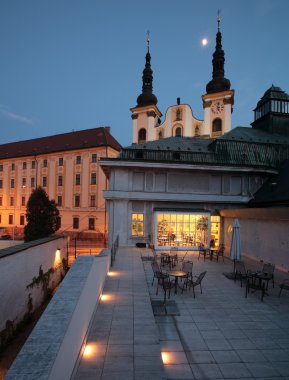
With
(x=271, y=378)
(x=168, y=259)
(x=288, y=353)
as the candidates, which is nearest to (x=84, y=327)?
(x=271, y=378)

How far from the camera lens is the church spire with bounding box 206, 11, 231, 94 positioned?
1673 inches

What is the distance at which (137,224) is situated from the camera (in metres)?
22.1

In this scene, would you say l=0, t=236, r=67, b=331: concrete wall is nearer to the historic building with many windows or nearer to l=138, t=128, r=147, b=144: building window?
the historic building with many windows

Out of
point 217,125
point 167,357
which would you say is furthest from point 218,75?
point 167,357

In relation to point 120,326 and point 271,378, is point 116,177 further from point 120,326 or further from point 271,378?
point 271,378

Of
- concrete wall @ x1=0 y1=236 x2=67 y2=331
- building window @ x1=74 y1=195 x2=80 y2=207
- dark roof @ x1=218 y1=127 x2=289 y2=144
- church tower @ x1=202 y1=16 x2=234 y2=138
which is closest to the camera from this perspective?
concrete wall @ x1=0 y1=236 x2=67 y2=331

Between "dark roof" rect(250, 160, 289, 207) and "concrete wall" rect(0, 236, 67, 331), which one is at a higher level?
"dark roof" rect(250, 160, 289, 207)

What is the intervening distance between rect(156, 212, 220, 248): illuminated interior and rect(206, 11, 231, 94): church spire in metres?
30.1

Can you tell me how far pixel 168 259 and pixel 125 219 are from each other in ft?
27.3

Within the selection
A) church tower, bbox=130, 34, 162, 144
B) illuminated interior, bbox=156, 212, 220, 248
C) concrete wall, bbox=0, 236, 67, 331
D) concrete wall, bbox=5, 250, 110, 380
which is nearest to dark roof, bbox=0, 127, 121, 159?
church tower, bbox=130, 34, 162, 144

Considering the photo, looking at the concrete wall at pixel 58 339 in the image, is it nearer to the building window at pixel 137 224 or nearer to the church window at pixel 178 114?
the building window at pixel 137 224

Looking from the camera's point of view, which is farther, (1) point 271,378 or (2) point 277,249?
(2) point 277,249

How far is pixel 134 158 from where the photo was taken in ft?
72.8

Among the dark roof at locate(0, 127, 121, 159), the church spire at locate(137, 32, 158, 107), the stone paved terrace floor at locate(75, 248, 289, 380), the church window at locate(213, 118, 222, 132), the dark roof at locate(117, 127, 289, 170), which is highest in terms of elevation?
the church spire at locate(137, 32, 158, 107)
